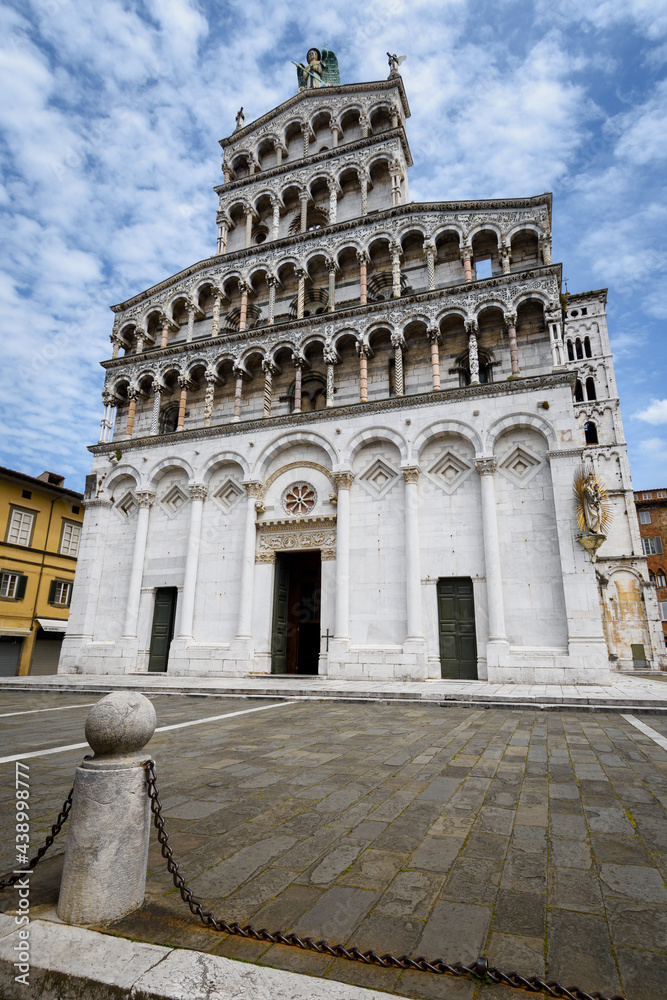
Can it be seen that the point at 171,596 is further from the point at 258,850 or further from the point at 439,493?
the point at 258,850

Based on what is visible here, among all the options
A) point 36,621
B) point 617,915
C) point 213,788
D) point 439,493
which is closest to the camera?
point 617,915

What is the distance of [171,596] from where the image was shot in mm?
22688

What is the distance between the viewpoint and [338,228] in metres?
24.2

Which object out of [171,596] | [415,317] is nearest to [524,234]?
[415,317]

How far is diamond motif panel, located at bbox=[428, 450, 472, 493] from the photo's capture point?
1930 centimetres

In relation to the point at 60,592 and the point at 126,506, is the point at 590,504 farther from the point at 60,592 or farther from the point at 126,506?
the point at 60,592

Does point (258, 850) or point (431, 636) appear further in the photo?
point (431, 636)

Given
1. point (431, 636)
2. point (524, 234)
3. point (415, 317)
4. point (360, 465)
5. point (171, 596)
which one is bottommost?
point (431, 636)

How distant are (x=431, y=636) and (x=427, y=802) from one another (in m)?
13.5

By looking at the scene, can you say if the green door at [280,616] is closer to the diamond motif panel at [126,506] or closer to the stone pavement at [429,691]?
the stone pavement at [429,691]

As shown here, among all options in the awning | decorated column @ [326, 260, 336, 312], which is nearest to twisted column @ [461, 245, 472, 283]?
decorated column @ [326, 260, 336, 312]

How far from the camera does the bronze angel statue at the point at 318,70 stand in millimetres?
31781

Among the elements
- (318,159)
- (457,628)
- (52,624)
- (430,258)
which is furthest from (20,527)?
(430,258)

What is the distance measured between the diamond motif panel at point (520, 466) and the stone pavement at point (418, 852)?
11.6 metres
